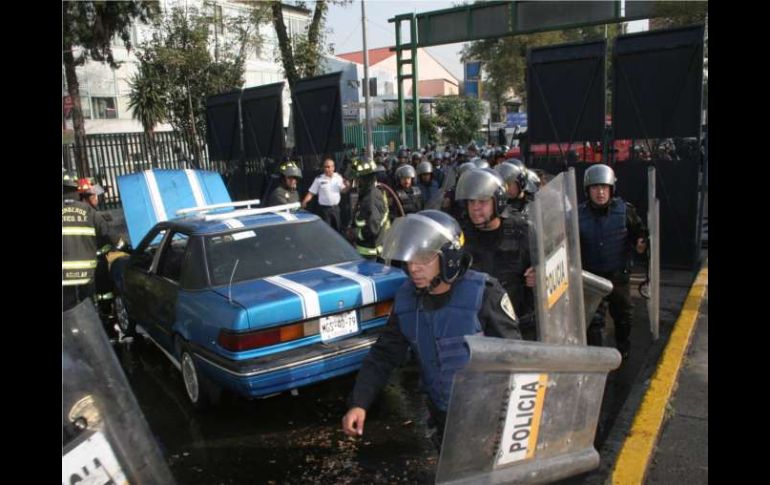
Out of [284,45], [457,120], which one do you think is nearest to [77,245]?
[284,45]

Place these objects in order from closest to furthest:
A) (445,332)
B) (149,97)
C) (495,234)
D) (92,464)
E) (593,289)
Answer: (92,464) < (445,332) < (593,289) < (495,234) < (149,97)

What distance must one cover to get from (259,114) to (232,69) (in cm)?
781

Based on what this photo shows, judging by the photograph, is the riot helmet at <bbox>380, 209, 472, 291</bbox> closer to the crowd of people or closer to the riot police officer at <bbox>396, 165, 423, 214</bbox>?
the crowd of people

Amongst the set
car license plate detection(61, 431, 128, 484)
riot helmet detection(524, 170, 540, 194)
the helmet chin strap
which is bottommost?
car license plate detection(61, 431, 128, 484)

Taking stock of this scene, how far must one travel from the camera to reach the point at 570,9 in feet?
61.2

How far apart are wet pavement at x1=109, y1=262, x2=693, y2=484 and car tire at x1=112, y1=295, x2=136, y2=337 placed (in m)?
1.02

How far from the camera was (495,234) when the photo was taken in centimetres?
409

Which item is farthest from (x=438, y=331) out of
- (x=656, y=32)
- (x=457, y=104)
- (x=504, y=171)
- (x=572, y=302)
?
(x=457, y=104)

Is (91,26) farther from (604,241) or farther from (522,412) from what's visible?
(522,412)

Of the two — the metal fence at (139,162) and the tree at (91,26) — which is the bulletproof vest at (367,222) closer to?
the metal fence at (139,162)

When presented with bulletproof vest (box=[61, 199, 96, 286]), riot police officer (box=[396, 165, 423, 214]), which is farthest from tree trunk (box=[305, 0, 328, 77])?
bulletproof vest (box=[61, 199, 96, 286])

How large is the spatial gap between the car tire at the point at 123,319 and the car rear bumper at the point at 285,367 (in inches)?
94.9

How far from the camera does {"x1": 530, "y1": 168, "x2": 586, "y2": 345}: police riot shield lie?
2.35 meters

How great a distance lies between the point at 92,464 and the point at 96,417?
4.4 inches
